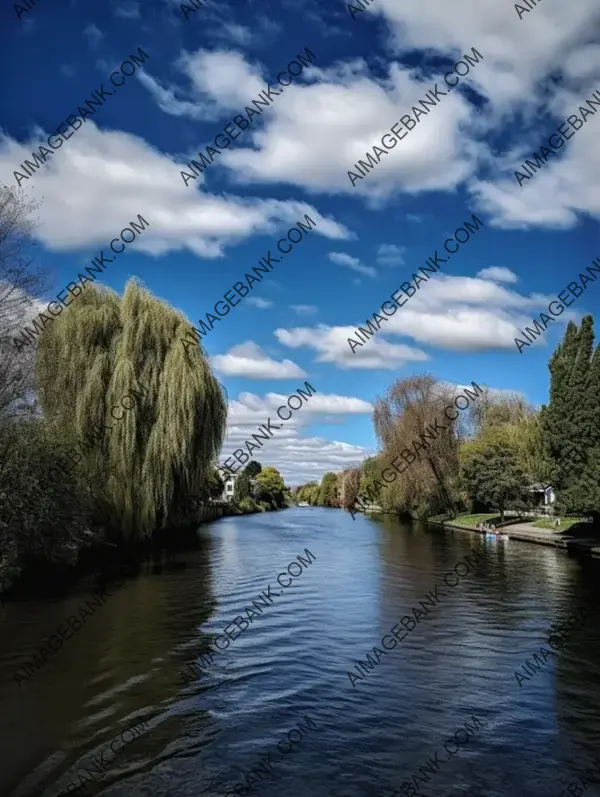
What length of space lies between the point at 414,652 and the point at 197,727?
5.01m

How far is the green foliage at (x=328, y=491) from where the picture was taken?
149 meters

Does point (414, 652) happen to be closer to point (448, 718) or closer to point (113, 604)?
point (448, 718)

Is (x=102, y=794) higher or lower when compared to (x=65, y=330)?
lower

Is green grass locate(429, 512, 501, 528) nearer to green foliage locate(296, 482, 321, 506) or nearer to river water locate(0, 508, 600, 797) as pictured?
river water locate(0, 508, 600, 797)

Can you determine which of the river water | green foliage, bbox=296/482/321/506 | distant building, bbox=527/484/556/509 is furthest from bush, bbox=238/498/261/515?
the river water

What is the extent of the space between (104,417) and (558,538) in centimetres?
2208

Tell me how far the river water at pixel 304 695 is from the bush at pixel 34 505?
4.92 ft

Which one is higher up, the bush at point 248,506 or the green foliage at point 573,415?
the green foliage at point 573,415

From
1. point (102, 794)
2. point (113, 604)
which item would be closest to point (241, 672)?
point (102, 794)

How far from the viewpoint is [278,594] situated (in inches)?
727

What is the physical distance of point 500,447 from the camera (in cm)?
4738

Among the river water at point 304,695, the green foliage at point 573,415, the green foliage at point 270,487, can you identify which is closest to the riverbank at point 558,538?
the green foliage at point 573,415

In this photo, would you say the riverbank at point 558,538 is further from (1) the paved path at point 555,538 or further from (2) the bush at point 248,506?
(2) the bush at point 248,506

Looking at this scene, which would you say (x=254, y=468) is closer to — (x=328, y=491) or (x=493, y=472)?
(x=328, y=491)
